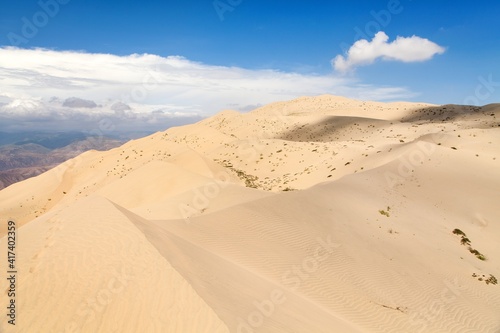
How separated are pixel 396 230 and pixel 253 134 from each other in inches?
1599

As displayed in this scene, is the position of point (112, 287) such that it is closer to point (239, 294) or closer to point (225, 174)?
point (239, 294)

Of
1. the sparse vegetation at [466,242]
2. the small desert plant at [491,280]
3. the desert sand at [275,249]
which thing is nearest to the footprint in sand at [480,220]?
the desert sand at [275,249]

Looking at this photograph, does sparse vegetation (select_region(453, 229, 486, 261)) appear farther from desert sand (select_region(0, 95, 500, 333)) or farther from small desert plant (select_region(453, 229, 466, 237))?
desert sand (select_region(0, 95, 500, 333))

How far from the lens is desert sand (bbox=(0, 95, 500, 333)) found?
6.67 metres

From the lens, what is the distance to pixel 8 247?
8.77 metres

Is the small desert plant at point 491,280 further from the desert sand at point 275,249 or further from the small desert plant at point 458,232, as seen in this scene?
the small desert plant at point 458,232

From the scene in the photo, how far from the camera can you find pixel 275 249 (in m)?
12.5

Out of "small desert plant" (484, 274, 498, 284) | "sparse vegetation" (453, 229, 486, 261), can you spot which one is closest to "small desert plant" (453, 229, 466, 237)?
"sparse vegetation" (453, 229, 486, 261)

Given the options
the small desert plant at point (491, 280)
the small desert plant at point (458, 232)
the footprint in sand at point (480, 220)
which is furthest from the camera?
the footprint in sand at point (480, 220)

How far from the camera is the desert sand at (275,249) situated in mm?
6668

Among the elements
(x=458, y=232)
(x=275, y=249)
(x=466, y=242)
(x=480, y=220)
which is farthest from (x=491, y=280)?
(x=275, y=249)

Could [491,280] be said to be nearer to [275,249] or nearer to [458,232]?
[458,232]

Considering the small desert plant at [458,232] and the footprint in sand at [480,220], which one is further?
the footprint in sand at [480,220]

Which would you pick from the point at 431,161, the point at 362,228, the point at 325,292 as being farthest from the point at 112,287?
the point at 431,161
